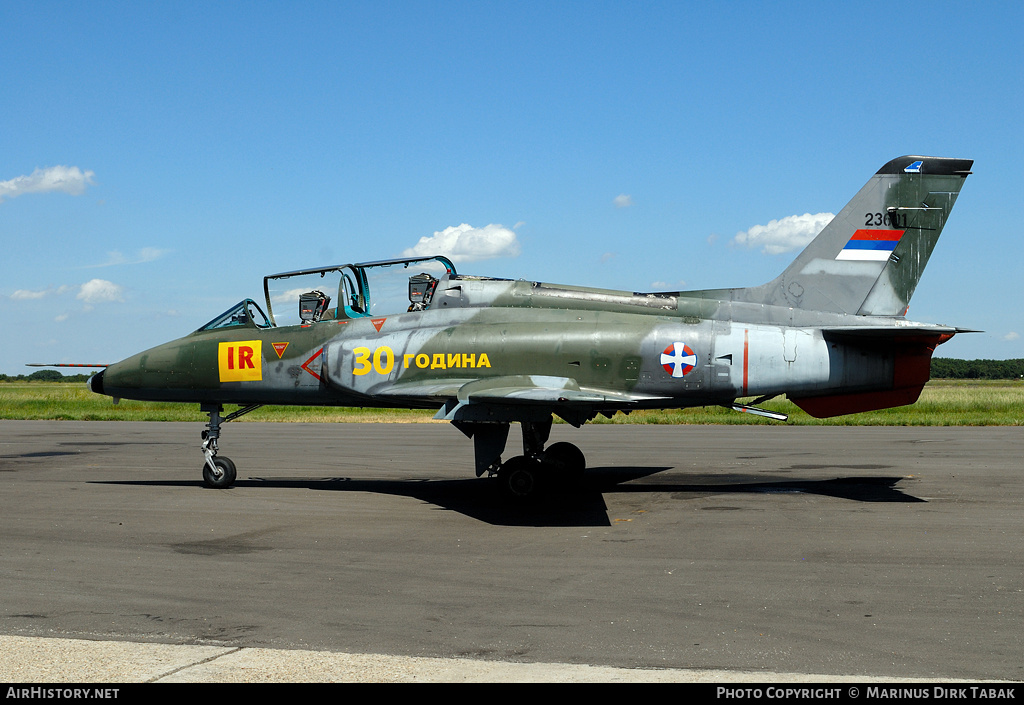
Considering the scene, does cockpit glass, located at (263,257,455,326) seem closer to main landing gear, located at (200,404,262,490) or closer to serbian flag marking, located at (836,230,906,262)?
main landing gear, located at (200,404,262,490)

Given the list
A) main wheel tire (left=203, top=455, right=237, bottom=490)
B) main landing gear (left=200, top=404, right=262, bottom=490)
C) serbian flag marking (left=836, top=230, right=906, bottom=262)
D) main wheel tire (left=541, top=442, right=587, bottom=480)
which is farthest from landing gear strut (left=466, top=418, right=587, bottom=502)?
serbian flag marking (left=836, top=230, right=906, bottom=262)

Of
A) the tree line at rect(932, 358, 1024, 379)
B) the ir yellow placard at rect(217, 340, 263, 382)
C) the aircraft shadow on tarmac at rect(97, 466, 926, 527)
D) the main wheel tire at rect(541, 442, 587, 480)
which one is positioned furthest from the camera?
the tree line at rect(932, 358, 1024, 379)

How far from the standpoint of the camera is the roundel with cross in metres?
12.3

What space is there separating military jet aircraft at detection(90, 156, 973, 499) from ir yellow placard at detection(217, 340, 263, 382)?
0.02 meters

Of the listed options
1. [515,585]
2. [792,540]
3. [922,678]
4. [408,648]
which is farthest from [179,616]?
[792,540]

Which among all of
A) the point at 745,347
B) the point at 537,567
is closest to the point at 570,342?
the point at 745,347

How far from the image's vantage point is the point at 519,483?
12.1m

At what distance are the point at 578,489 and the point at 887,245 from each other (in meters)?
6.10

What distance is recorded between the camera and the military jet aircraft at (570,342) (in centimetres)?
1223

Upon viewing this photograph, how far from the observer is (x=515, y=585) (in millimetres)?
7438

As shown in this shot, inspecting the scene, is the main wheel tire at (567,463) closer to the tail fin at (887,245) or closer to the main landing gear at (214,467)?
the tail fin at (887,245)

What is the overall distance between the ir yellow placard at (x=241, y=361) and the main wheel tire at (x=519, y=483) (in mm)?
4454

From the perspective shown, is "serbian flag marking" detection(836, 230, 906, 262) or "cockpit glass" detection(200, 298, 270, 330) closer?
"serbian flag marking" detection(836, 230, 906, 262)

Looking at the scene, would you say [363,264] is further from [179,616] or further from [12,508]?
[179,616]
